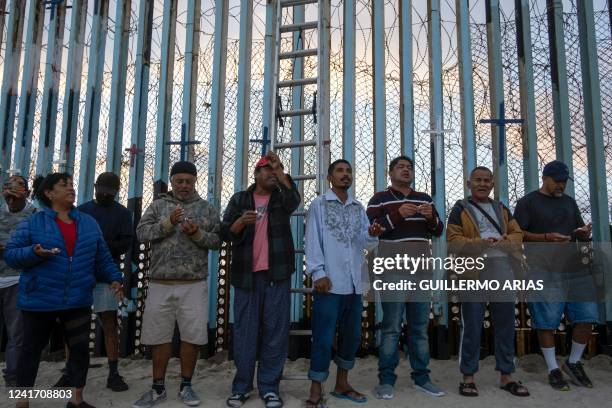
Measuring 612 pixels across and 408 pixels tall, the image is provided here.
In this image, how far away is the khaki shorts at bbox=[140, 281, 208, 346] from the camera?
3039mm

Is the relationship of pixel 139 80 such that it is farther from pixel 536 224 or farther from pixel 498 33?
pixel 536 224

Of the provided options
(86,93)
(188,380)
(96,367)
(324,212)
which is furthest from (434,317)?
(86,93)

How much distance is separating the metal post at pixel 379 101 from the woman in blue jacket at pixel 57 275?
7.86 ft

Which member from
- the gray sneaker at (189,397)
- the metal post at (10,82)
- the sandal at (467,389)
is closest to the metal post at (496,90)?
the sandal at (467,389)

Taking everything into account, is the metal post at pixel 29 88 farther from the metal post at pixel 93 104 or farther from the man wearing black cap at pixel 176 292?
the man wearing black cap at pixel 176 292

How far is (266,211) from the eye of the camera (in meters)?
3.14

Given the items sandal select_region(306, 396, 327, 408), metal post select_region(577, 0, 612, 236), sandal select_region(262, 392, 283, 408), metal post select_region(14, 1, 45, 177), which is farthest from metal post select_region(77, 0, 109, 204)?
metal post select_region(577, 0, 612, 236)

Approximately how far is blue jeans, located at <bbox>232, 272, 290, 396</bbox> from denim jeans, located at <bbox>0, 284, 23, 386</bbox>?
1.43 m

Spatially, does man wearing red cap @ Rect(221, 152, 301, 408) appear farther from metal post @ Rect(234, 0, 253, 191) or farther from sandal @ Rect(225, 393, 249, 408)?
metal post @ Rect(234, 0, 253, 191)

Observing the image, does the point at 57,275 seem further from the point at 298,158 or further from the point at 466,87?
the point at 466,87

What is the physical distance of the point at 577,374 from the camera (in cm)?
335

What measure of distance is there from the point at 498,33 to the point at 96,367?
15.1 ft

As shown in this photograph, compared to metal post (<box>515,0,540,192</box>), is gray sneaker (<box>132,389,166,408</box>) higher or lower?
lower

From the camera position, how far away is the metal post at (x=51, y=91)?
525 centimetres
